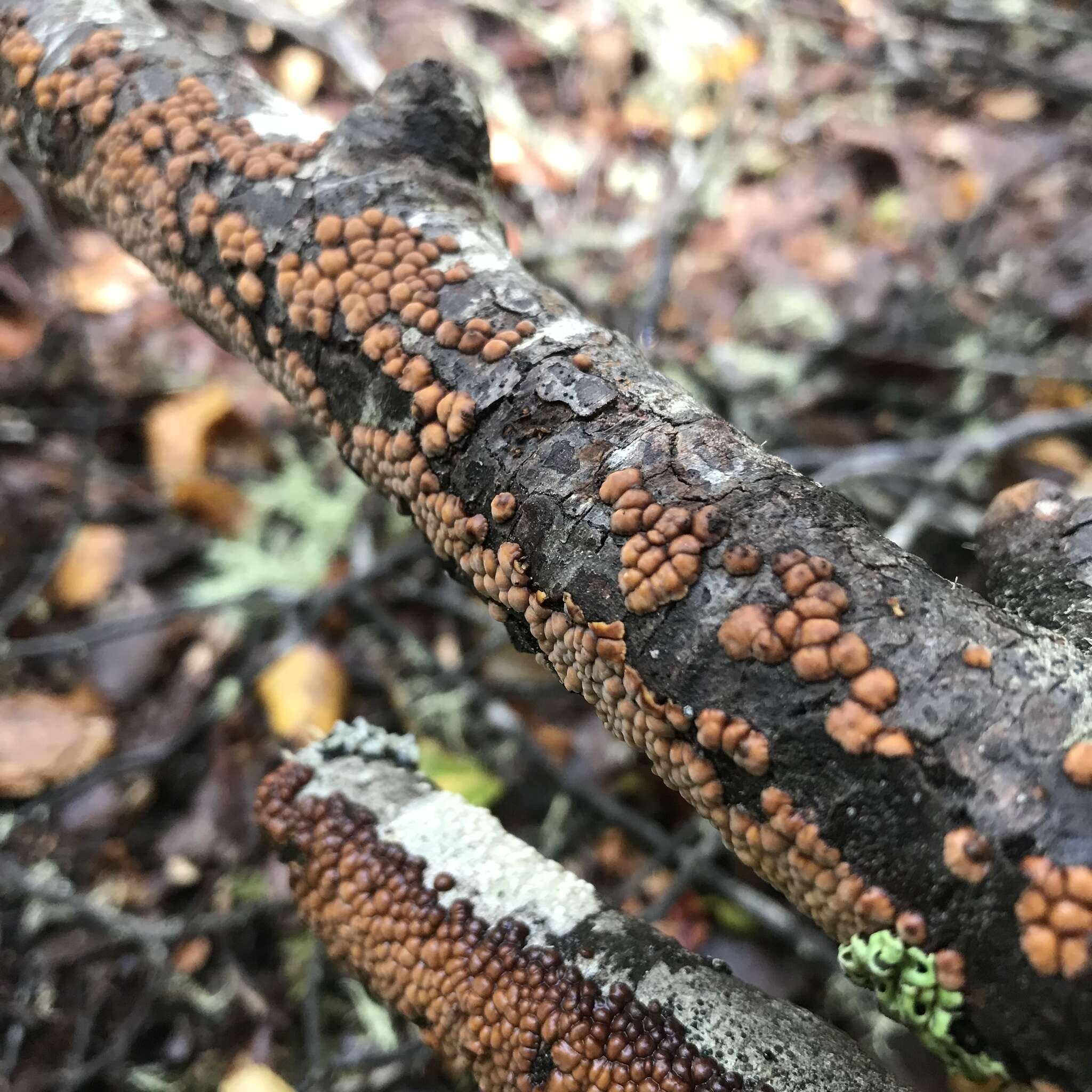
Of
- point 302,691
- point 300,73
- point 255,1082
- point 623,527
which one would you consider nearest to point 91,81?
point 623,527

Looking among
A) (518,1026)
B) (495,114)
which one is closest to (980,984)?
(518,1026)

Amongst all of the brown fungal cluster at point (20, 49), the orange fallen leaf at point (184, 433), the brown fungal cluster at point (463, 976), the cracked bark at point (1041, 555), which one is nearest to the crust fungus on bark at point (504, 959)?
the brown fungal cluster at point (463, 976)

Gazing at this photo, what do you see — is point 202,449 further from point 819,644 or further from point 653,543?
point 819,644

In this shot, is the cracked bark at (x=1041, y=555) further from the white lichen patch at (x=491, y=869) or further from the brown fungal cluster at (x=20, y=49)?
the brown fungal cluster at (x=20, y=49)

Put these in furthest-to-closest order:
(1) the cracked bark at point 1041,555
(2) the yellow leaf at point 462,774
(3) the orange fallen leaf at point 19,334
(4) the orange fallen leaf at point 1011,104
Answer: (4) the orange fallen leaf at point 1011,104, (3) the orange fallen leaf at point 19,334, (2) the yellow leaf at point 462,774, (1) the cracked bark at point 1041,555

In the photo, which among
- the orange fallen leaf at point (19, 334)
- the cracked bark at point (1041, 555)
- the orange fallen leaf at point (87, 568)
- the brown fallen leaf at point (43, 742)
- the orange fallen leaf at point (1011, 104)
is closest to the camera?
the cracked bark at point (1041, 555)

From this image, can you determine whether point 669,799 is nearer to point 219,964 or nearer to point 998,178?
point 219,964
